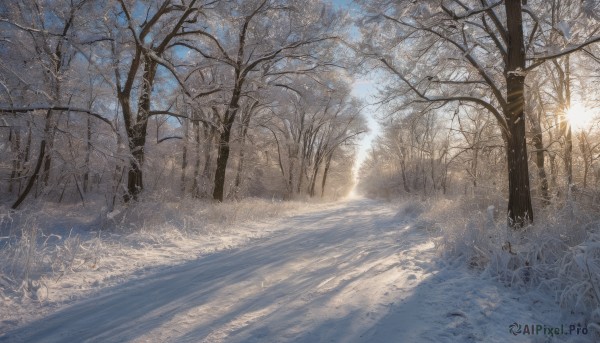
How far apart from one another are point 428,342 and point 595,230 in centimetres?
303

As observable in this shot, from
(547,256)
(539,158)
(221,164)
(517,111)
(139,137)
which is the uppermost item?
(517,111)

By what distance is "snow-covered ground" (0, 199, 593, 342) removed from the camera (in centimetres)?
250

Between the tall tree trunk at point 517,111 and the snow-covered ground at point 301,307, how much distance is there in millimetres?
2573

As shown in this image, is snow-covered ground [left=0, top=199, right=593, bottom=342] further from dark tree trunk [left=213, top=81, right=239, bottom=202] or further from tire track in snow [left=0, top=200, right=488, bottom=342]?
dark tree trunk [left=213, top=81, right=239, bottom=202]

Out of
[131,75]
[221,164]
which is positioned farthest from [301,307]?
[221,164]

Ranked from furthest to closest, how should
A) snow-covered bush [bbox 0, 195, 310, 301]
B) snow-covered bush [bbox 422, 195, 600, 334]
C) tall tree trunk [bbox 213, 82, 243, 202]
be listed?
tall tree trunk [bbox 213, 82, 243, 202] < snow-covered bush [bbox 0, 195, 310, 301] < snow-covered bush [bbox 422, 195, 600, 334]

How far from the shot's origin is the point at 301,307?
300 cm

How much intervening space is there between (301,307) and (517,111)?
586 cm

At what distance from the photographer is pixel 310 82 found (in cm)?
1425

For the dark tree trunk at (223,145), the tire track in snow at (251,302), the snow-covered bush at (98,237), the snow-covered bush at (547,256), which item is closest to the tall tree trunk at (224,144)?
the dark tree trunk at (223,145)

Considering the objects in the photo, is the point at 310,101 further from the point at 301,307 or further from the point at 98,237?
the point at 301,307

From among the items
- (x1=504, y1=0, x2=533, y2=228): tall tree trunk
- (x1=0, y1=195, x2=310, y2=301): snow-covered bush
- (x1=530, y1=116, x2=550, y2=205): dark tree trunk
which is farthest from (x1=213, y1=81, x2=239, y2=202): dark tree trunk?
(x1=530, y1=116, x2=550, y2=205): dark tree trunk

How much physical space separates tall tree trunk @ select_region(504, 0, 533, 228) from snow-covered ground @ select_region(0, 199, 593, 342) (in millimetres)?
2573

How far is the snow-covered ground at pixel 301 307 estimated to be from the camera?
250 centimetres
